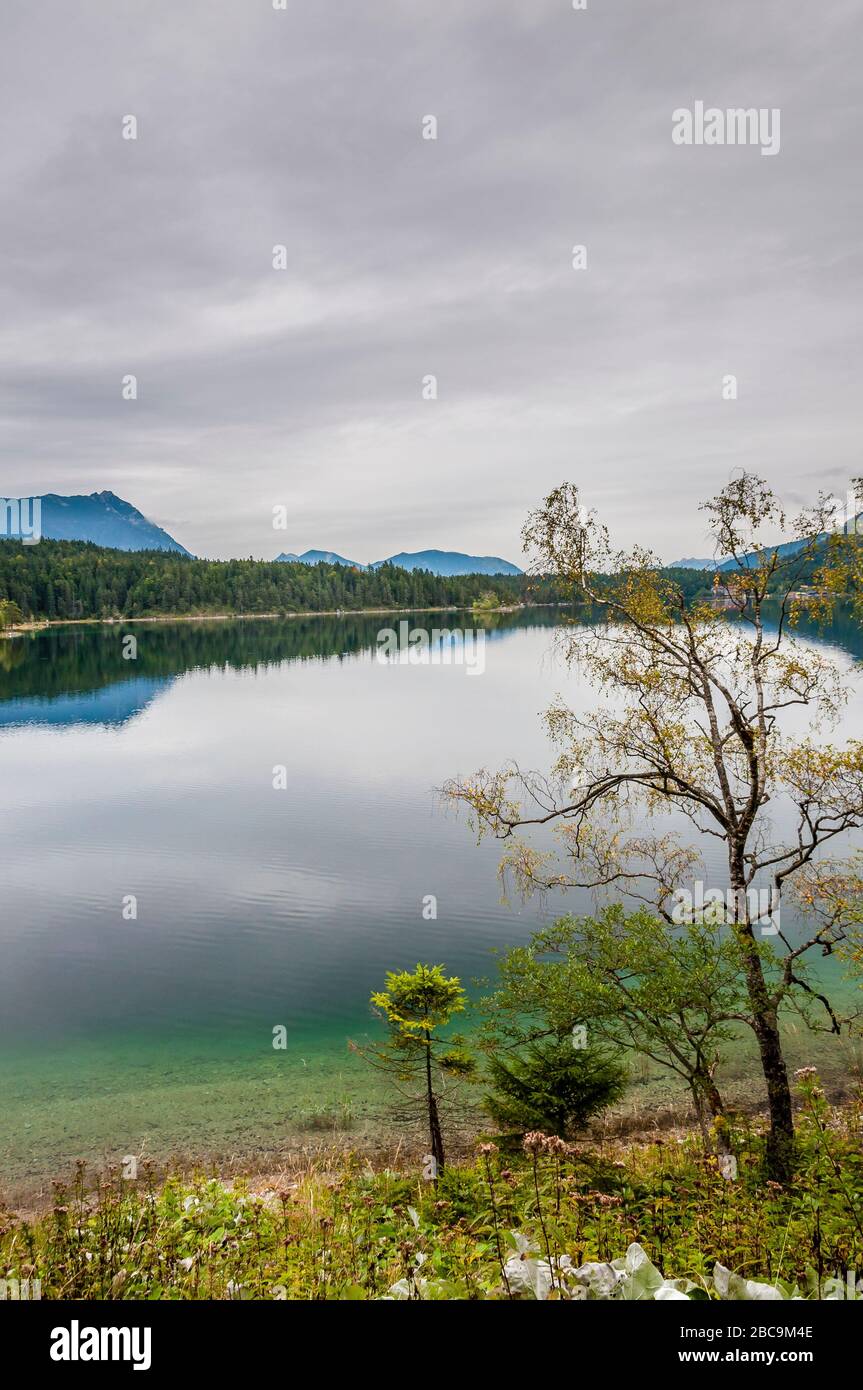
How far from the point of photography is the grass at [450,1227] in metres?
5.75

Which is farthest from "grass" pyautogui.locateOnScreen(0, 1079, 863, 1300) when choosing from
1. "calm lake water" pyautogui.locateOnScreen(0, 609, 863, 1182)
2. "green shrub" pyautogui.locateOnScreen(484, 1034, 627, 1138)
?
"calm lake water" pyautogui.locateOnScreen(0, 609, 863, 1182)

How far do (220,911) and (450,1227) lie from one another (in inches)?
858

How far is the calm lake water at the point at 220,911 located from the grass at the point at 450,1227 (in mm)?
4282

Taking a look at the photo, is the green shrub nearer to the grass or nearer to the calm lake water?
the grass

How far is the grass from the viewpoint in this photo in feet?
18.9

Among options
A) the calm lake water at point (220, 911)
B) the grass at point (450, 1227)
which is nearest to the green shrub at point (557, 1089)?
the grass at point (450, 1227)

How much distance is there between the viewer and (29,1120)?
1720 cm

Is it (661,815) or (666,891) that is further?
(661,815)

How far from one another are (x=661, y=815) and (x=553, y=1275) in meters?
33.2

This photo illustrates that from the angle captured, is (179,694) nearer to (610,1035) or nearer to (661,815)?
(661,815)

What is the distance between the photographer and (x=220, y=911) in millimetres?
29656

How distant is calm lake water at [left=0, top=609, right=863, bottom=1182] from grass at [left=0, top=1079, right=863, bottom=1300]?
4282 mm

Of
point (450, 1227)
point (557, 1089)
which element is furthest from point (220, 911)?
point (450, 1227)
